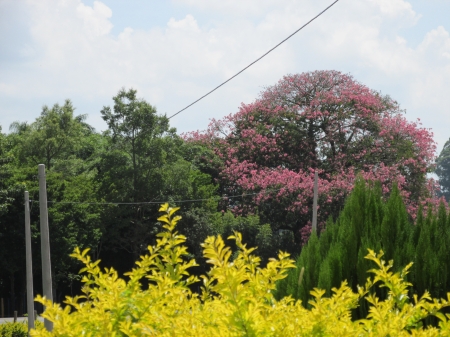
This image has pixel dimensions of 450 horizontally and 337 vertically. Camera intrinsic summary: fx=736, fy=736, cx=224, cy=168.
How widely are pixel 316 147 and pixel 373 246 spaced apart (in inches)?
1301

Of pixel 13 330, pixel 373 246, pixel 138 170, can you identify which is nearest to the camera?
pixel 373 246

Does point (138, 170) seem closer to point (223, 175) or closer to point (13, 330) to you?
point (223, 175)

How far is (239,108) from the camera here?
40875 millimetres

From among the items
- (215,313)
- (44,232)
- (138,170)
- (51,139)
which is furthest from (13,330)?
(51,139)

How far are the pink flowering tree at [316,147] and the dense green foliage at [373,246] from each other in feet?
98.8

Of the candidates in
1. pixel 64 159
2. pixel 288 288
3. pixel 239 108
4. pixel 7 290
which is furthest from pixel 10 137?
pixel 288 288

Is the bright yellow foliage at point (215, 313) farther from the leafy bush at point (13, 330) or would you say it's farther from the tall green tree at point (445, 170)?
the tall green tree at point (445, 170)

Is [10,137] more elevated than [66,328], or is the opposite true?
[10,137]

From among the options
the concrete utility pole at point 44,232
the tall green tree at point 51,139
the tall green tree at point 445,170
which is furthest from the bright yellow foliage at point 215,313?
the tall green tree at point 445,170

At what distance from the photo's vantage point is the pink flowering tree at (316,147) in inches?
1460

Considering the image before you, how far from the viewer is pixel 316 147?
127 ft

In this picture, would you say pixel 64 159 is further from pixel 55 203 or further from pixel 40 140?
pixel 55 203

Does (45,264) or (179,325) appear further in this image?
(45,264)

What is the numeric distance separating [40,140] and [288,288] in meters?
35.6
